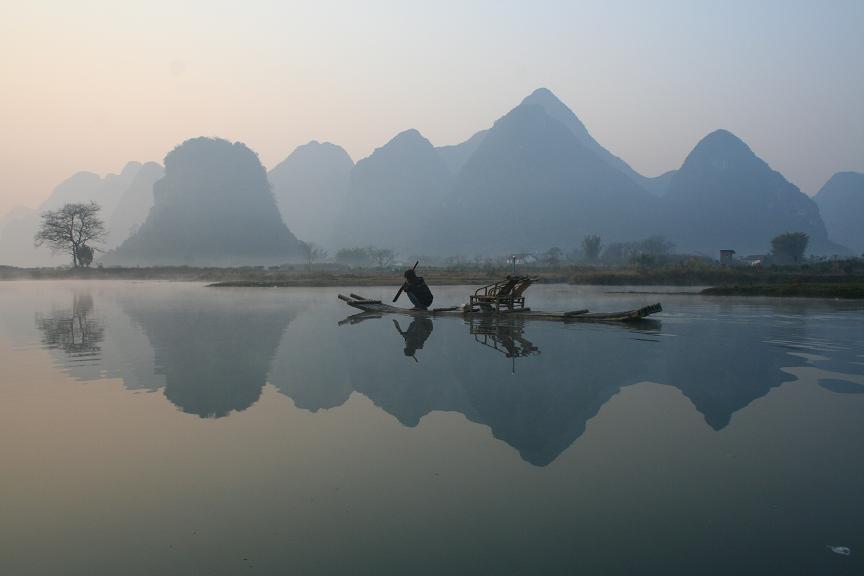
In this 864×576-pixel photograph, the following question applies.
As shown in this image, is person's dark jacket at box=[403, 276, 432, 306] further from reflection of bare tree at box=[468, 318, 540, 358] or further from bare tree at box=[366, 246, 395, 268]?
bare tree at box=[366, 246, 395, 268]

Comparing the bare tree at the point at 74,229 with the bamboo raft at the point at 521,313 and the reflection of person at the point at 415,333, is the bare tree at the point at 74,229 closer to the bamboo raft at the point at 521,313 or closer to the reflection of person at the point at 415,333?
the bamboo raft at the point at 521,313

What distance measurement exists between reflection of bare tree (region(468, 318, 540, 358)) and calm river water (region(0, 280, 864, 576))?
0.61 metres

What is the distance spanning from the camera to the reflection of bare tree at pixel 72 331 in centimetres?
1745

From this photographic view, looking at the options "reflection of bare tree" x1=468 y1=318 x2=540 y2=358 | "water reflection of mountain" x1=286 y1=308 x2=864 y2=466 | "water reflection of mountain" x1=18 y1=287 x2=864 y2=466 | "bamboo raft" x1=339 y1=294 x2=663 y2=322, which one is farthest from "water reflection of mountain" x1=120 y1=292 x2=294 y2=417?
"reflection of bare tree" x1=468 y1=318 x2=540 y2=358

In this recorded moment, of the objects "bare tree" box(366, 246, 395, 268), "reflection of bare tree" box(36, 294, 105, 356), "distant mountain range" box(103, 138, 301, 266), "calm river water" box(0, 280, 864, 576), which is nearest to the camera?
"calm river water" box(0, 280, 864, 576)

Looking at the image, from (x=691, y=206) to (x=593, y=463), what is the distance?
19960cm

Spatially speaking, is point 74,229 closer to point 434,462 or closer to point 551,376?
point 551,376

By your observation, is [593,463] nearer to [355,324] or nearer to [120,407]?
[120,407]

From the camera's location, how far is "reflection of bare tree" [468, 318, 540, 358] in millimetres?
16406

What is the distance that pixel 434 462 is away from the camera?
744 cm

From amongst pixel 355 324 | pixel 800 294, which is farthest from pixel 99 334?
pixel 800 294

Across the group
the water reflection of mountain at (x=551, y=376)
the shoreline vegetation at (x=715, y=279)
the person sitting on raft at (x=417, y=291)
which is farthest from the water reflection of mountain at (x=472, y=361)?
the shoreline vegetation at (x=715, y=279)

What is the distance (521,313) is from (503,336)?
5.35 m

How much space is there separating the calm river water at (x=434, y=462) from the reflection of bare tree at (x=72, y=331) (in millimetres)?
1479
